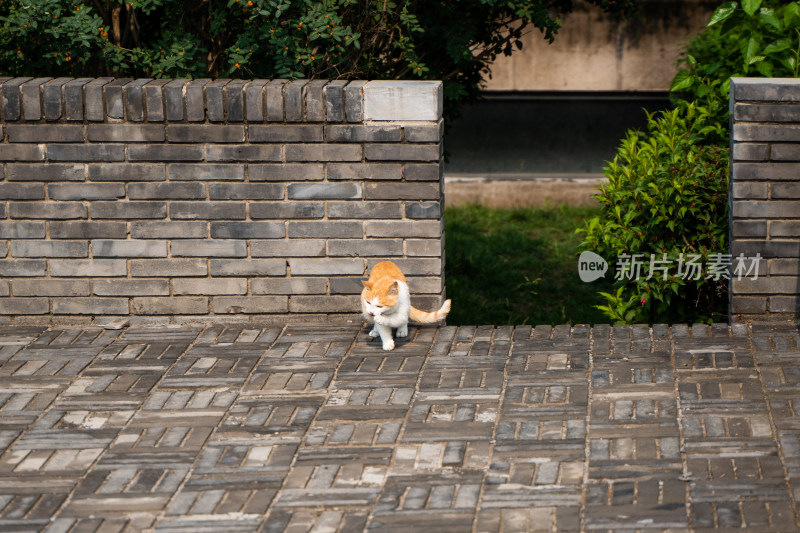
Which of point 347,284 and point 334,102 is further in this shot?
point 347,284

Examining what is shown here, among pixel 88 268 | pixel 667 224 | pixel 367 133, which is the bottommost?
pixel 88 268

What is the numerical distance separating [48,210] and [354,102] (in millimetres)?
2131

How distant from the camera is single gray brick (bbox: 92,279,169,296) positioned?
6.78 metres

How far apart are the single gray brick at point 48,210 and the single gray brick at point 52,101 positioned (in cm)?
57

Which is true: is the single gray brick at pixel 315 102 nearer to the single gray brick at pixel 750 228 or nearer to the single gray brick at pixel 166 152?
the single gray brick at pixel 166 152

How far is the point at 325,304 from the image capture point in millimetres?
6773

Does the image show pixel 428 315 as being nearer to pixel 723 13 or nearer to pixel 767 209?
pixel 767 209

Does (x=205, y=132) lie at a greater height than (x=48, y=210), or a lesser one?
greater

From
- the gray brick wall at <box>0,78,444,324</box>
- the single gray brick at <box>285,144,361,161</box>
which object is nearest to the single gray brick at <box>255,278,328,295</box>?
the gray brick wall at <box>0,78,444,324</box>

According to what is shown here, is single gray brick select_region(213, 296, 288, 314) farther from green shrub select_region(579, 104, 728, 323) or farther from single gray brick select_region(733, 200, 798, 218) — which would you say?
single gray brick select_region(733, 200, 798, 218)

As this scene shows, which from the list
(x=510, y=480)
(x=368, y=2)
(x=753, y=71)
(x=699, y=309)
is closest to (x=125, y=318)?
(x=368, y=2)

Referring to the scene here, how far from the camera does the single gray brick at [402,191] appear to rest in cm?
654

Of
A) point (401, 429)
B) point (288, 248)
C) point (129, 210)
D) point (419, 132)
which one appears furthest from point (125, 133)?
point (401, 429)

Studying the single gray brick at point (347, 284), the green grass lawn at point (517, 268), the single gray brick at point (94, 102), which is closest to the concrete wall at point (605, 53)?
the green grass lawn at point (517, 268)
